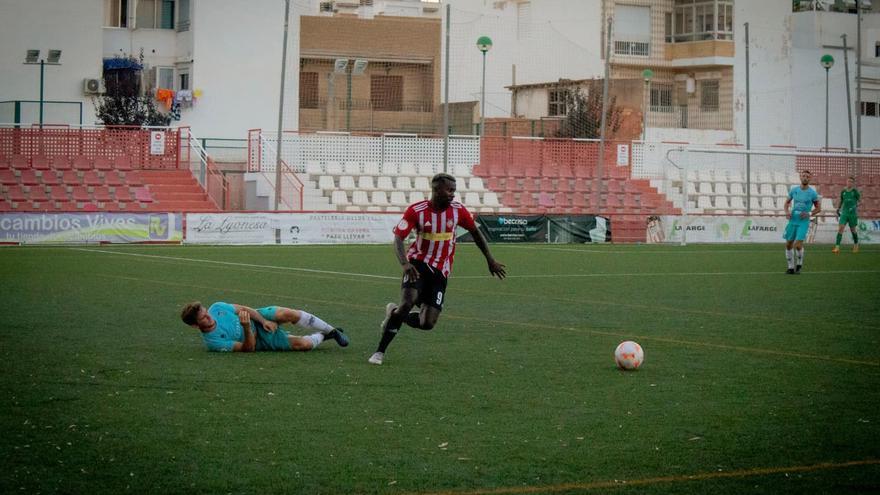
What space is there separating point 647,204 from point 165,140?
58.7 feet

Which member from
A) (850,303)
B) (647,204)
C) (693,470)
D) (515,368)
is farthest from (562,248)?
(693,470)

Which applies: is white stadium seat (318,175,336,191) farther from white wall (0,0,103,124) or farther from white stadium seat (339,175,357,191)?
white wall (0,0,103,124)

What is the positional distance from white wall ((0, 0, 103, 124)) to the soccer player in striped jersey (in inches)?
1467

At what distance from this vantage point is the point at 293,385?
10.4 m

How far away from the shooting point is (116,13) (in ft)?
163

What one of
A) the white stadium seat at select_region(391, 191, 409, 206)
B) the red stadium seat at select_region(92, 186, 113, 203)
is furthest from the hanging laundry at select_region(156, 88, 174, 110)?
the white stadium seat at select_region(391, 191, 409, 206)

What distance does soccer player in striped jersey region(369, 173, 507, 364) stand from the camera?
11.9m

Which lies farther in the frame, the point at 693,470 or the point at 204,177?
the point at 204,177

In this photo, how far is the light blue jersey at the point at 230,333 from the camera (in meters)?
12.2

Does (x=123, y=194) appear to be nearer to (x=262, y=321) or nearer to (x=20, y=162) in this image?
(x=20, y=162)

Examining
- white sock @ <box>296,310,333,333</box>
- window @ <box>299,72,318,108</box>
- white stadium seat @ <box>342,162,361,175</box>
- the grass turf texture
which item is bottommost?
the grass turf texture

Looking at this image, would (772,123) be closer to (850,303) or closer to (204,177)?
(204,177)

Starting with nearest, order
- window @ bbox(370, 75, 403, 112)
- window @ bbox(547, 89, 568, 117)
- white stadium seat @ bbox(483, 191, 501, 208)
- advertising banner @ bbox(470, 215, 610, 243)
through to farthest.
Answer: advertising banner @ bbox(470, 215, 610, 243), white stadium seat @ bbox(483, 191, 501, 208), window @ bbox(370, 75, 403, 112), window @ bbox(547, 89, 568, 117)

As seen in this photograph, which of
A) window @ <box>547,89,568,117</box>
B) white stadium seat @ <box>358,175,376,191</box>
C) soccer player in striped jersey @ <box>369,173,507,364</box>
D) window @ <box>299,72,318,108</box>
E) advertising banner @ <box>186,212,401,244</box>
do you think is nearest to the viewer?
soccer player in striped jersey @ <box>369,173,507,364</box>
